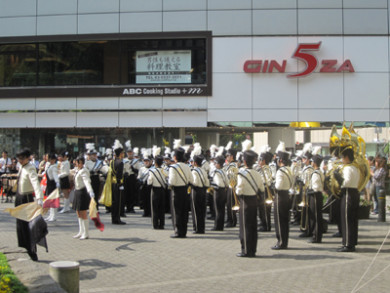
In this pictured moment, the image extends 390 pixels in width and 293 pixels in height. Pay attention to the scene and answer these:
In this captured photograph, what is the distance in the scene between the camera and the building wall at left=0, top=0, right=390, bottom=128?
79.4 ft

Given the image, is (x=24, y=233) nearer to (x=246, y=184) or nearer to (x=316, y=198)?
(x=246, y=184)

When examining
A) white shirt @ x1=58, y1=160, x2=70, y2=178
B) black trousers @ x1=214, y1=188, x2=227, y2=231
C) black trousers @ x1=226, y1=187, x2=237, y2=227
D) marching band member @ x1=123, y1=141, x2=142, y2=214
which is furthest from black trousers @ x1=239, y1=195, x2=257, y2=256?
marching band member @ x1=123, y1=141, x2=142, y2=214

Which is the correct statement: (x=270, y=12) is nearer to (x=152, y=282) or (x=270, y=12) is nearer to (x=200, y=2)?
(x=200, y=2)

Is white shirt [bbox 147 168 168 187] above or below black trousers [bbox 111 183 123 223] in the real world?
above

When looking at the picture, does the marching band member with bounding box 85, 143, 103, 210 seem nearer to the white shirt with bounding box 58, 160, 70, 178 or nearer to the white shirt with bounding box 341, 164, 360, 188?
the white shirt with bounding box 58, 160, 70, 178

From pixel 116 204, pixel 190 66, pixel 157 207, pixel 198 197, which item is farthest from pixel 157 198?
pixel 190 66

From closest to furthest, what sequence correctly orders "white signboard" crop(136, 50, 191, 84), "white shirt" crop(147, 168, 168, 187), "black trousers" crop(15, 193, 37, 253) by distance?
1. "black trousers" crop(15, 193, 37, 253)
2. "white shirt" crop(147, 168, 168, 187)
3. "white signboard" crop(136, 50, 191, 84)

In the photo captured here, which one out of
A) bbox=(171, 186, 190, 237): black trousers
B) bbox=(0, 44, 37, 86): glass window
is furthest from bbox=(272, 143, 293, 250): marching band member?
bbox=(0, 44, 37, 86): glass window

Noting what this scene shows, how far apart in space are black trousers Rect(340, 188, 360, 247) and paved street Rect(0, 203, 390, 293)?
0.31 metres

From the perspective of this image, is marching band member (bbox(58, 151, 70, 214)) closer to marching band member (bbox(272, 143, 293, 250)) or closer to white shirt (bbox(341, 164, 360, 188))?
marching band member (bbox(272, 143, 293, 250))

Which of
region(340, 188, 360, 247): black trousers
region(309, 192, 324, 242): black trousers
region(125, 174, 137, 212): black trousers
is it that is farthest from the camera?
region(125, 174, 137, 212): black trousers

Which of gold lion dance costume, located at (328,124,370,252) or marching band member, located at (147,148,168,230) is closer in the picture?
gold lion dance costume, located at (328,124,370,252)

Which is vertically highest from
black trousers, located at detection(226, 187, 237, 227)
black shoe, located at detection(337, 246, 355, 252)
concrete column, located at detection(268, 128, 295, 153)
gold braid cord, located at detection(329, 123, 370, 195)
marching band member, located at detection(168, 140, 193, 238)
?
concrete column, located at detection(268, 128, 295, 153)

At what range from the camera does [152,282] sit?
7543mm
